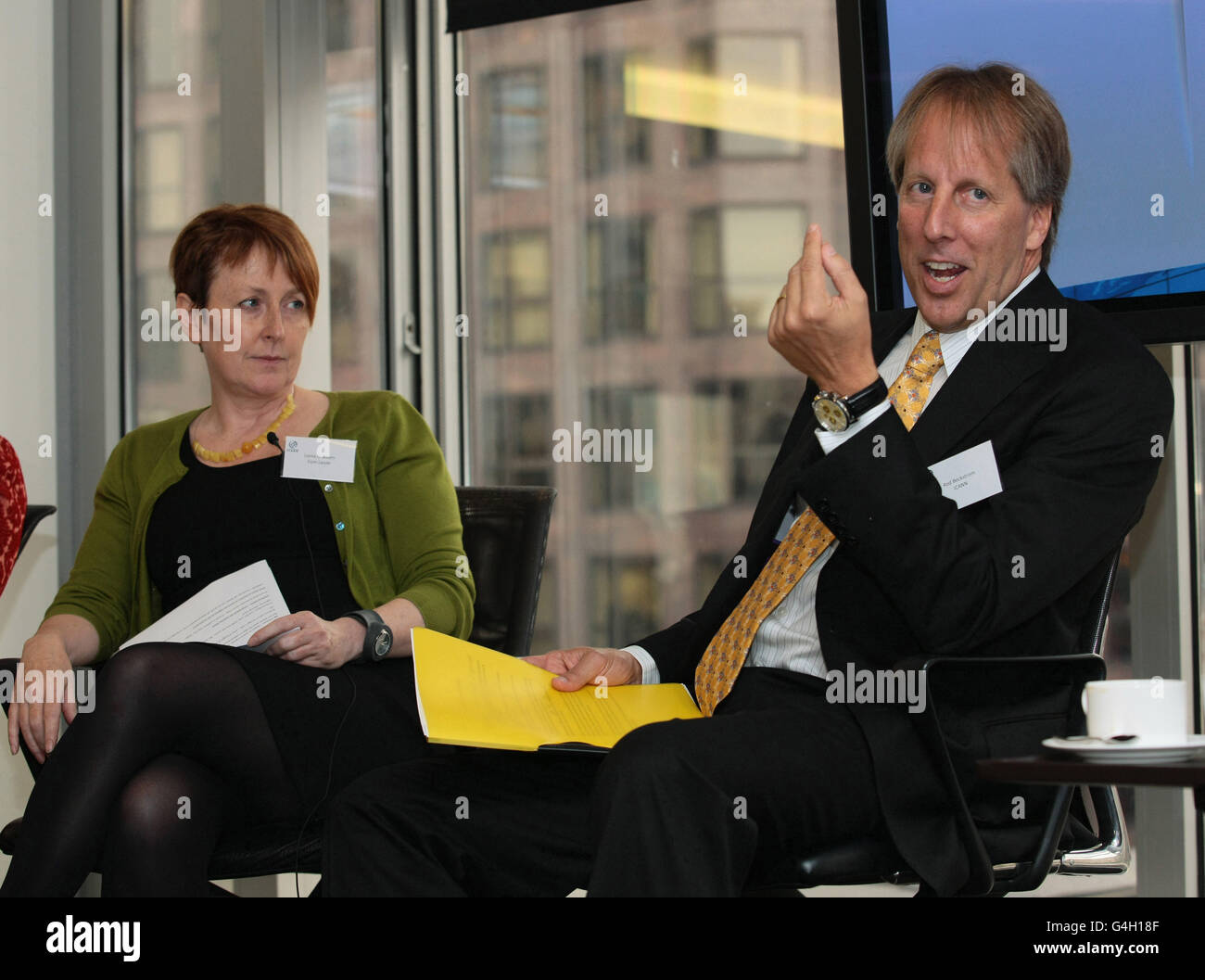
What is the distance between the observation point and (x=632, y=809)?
1.45m

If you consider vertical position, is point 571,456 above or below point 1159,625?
above

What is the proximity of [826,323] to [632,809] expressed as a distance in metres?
0.59

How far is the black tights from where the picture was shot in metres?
1.83

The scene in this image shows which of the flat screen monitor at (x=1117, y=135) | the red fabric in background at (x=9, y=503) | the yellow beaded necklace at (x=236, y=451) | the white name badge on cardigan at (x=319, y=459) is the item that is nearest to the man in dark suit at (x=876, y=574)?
the flat screen monitor at (x=1117, y=135)

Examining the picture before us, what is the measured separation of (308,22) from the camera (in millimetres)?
3410

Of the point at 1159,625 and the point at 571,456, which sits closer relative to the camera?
the point at 1159,625

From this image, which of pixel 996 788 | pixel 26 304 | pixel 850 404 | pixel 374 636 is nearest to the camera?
pixel 850 404

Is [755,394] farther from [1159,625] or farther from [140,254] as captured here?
[140,254]

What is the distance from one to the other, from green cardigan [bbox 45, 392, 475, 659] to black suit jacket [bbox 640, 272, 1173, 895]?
2.36 feet

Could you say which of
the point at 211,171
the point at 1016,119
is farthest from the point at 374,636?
the point at 211,171

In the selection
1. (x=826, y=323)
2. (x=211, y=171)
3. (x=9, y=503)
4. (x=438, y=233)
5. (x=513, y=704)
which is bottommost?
(x=513, y=704)

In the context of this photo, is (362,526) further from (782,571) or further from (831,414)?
(831,414)
